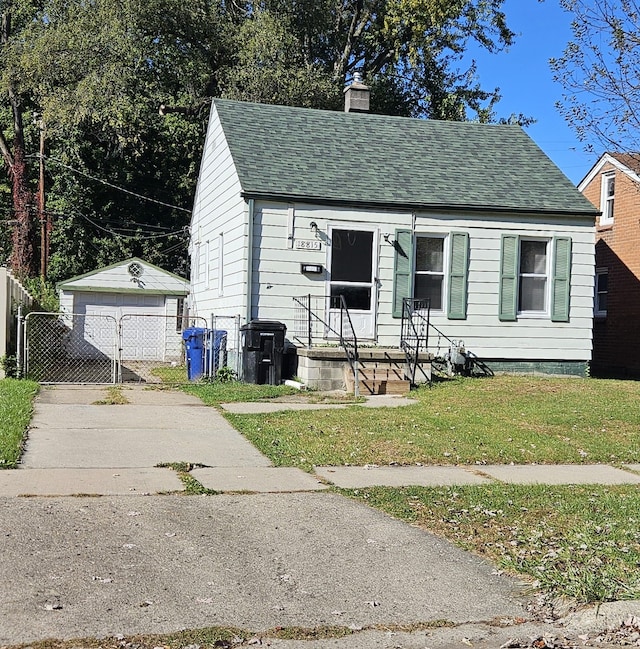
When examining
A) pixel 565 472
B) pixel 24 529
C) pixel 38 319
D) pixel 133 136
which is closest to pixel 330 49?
pixel 133 136

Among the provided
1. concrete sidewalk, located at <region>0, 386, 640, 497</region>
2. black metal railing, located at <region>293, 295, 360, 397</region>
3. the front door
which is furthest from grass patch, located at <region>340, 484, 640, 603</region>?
the front door

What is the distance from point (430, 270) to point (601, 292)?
8.90m

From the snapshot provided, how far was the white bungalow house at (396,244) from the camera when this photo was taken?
16234mm

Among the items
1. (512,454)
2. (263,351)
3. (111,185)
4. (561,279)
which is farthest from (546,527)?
(111,185)

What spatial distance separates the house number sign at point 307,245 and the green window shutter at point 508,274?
157 inches

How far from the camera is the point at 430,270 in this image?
17.2 m

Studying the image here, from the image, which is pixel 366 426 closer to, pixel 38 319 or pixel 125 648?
pixel 125 648

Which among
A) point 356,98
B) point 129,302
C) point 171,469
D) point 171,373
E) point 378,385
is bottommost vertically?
point 171,373

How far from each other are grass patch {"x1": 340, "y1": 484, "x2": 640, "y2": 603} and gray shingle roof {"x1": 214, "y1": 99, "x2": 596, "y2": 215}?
9787 millimetres

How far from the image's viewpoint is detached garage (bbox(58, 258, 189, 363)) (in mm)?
24000

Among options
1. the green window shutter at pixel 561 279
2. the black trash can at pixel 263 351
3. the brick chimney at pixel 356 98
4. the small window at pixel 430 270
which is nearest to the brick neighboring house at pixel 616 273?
the green window shutter at pixel 561 279

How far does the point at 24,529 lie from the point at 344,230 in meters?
11.7

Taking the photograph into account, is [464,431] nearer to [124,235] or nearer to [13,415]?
[13,415]

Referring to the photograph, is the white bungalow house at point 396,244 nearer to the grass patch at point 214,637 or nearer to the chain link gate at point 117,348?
the chain link gate at point 117,348
